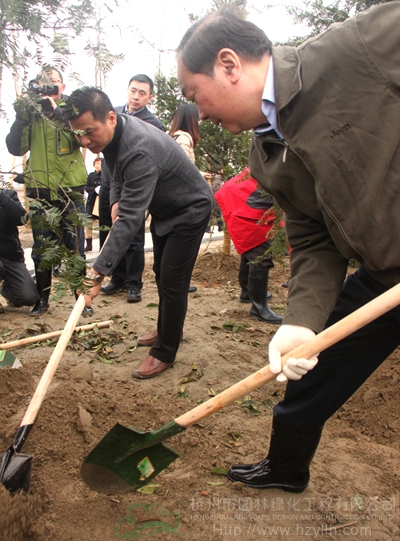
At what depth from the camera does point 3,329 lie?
427 centimetres

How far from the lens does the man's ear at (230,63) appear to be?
5.00ft

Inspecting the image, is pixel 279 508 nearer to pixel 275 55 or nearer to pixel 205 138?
pixel 275 55

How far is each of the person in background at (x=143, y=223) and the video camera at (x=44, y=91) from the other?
2.60 m

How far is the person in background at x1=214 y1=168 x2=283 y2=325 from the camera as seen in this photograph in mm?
4555

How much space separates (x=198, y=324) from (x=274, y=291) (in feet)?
5.38

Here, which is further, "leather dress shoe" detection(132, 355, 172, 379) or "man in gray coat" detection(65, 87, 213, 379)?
"leather dress shoe" detection(132, 355, 172, 379)

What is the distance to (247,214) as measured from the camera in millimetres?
4684

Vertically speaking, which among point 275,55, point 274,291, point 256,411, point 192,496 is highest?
point 275,55

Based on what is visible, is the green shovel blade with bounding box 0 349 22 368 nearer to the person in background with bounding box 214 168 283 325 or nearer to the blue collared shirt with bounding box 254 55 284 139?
the person in background with bounding box 214 168 283 325

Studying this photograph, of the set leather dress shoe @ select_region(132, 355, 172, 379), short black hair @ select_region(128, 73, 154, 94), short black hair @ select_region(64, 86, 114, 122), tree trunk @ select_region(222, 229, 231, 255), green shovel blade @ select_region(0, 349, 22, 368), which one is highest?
short black hair @ select_region(64, 86, 114, 122)

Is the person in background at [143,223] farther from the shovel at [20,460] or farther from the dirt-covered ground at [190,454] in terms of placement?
the shovel at [20,460]

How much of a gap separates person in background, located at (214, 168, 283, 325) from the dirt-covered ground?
30.9 inches

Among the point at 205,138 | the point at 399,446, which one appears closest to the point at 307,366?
the point at 399,446

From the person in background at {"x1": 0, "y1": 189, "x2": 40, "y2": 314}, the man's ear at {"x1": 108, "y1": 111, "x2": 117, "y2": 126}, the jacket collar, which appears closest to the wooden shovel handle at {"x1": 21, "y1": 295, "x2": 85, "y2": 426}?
the man's ear at {"x1": 108, "y1": 111, "x2": 117, "y2": 126}
